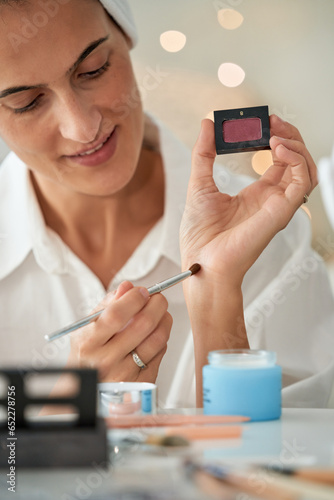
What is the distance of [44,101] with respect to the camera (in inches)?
34.4

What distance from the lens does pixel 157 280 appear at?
3.69 ft

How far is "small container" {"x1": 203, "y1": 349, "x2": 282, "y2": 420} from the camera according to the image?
56 centimetres

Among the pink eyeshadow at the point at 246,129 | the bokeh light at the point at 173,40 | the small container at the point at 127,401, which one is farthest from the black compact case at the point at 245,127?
the bokeh light at the point at 173,40

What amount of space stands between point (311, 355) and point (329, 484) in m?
0.64

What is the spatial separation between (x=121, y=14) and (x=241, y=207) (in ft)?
1.22

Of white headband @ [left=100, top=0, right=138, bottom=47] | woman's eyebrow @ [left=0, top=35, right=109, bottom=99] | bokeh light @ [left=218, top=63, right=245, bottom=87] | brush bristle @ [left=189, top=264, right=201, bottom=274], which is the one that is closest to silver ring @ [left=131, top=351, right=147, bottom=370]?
brush bristle @ [left=189, top=264, right=201, bottom=274]

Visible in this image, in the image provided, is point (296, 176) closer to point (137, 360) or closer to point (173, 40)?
point (137, 360)

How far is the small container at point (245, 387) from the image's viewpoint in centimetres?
56

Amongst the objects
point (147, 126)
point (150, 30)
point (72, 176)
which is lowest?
point (72, 176)

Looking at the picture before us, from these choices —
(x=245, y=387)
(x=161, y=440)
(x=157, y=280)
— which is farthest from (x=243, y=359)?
(x=157, y=280)

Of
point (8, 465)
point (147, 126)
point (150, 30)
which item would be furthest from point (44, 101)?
point (8, 465)

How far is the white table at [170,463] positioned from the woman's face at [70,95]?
1.72 feet

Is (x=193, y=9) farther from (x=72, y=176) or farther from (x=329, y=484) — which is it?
(x=329, y=484)

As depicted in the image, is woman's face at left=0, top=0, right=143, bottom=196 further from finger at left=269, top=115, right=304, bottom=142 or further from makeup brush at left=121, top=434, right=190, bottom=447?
makeup brush at left=121, top=434, right=190, bottom=447
